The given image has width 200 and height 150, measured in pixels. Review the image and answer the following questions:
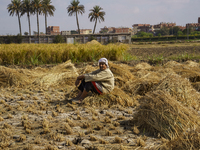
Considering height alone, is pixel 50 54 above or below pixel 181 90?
above

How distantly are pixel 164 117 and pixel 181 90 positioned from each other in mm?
1761

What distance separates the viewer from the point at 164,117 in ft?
10.9

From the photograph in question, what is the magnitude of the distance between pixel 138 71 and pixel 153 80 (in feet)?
5.05

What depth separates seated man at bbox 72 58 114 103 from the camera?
4.91 metres

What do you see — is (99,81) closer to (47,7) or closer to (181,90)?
(181,90)

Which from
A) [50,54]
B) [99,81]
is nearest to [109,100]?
[99,81]

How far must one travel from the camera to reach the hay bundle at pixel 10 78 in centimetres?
688

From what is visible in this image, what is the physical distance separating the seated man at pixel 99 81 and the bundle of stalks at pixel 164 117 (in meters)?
1.43

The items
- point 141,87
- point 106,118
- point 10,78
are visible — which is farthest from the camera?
point 10,78

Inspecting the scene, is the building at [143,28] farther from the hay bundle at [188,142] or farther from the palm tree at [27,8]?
the hay bundle at [188,142]

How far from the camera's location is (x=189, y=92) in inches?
192

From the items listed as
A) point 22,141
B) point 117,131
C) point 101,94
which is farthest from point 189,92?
point 22,141

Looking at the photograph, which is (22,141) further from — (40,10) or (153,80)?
(40,10)

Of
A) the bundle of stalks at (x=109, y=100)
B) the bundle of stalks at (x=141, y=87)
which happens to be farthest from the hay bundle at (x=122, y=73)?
the bundle of stalks at (x=109, y=100)
